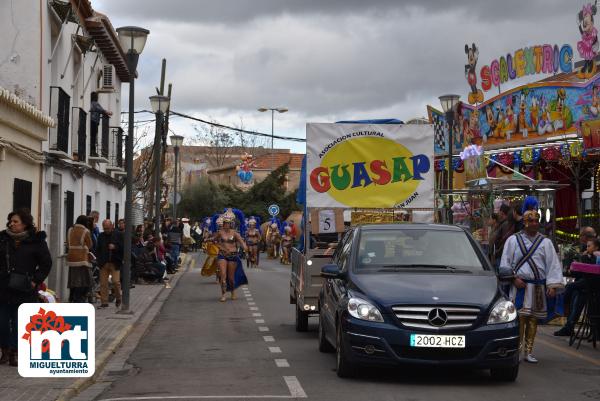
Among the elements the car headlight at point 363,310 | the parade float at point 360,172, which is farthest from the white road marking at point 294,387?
the parade float at point 360,172

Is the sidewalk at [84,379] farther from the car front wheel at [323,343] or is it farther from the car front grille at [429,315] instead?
the car front grille at [429,315]

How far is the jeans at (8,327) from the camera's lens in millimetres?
11133

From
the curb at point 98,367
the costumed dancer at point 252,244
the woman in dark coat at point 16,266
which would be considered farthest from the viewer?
the costumed dancer at point 252,244

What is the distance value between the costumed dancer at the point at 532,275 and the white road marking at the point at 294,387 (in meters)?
3.06

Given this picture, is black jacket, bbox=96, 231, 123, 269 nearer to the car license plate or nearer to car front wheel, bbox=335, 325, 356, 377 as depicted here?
car front wheel, bbox=335, 325, 356, 377

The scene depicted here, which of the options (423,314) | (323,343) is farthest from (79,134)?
(423,314)

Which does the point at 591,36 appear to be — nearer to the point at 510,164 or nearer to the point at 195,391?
the point at 510,164

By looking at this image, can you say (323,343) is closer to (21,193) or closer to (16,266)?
(16,266)

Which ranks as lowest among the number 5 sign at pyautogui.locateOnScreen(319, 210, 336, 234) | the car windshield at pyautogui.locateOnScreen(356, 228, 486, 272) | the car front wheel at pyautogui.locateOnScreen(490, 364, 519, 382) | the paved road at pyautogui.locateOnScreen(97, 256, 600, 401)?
the paved road at pyautogui.locateOnScreen(97, 256, 600, 401)

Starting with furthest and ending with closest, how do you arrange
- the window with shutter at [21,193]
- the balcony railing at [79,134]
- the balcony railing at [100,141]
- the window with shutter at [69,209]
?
1. the balcony railing at [100,141]
2. the balcony railing at [79,134]
3. the window with shutter at [69,209]
4. the window with shutter at [21,193]

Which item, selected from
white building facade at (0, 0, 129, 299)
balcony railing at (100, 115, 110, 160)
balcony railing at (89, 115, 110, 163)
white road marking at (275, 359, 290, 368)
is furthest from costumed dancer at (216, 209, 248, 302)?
white road marking at (275, 359, 290, 368)

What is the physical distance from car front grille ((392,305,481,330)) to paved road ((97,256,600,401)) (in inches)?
23.9

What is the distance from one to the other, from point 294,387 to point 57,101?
12963 millimetres

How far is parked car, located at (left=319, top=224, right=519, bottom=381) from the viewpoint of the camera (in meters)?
9.65
